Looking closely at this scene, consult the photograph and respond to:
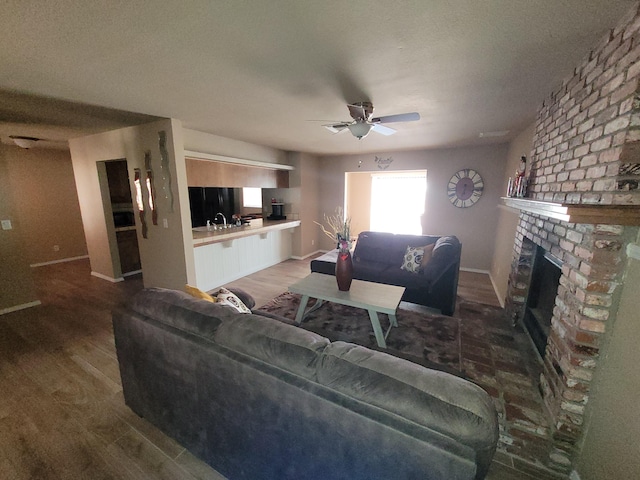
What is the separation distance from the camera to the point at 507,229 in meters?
3.67

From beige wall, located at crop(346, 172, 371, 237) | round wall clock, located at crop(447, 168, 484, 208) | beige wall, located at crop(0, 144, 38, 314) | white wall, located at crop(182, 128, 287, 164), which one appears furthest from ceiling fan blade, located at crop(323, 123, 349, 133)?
beige wall, located at crop(346, 172, 371, 237)

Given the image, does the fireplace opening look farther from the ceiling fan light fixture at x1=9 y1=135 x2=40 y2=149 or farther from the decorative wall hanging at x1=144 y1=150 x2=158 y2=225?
the ceiling fan light fixture at x1=9 y1=135 x2=40 y2=149

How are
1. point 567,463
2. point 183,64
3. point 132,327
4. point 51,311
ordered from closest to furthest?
point 567,463
point 132,327
point 183,64
point 51,311

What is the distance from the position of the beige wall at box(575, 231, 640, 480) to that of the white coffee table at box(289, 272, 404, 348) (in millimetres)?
1258

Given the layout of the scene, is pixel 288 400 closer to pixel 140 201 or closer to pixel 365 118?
pixel 365 118

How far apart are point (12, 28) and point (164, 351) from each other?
5.96 ft

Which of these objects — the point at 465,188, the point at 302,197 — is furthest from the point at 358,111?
the point at 465,188

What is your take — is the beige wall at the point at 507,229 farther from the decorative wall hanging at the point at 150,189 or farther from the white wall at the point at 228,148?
the decorative wall hanging at the point at 150,189

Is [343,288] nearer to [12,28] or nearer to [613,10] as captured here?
[613,10]

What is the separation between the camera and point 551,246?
1.93 meters

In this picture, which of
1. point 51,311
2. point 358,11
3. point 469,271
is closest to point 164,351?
point 358,11

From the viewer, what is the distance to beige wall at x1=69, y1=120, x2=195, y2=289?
10.1ft

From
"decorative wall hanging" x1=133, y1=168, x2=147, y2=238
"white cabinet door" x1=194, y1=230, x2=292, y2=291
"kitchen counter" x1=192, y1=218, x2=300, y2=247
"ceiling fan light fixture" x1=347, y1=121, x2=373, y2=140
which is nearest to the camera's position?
"ceiling fan light fixture" x1=347, y1=121, x2=373, y2=140

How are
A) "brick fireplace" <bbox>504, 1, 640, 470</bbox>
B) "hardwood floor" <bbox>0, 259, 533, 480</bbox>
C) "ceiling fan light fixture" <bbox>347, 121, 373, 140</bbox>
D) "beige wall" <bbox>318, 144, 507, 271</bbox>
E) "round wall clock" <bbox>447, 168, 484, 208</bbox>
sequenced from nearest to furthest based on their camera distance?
"brick fireplace" <bbox>504, 1, 640, 470</bbox> < "hardwood floor" <bbox>0, 259, 533, 480</bbox> < "ceiling fan light fixture" <bbox>347, 121, 373, 140</bbox> < "beige wall" <bbox>318, 144, 507, 271</bbox> < "round wall clock" <bbox>447, 168, 484, 208</bbox>
